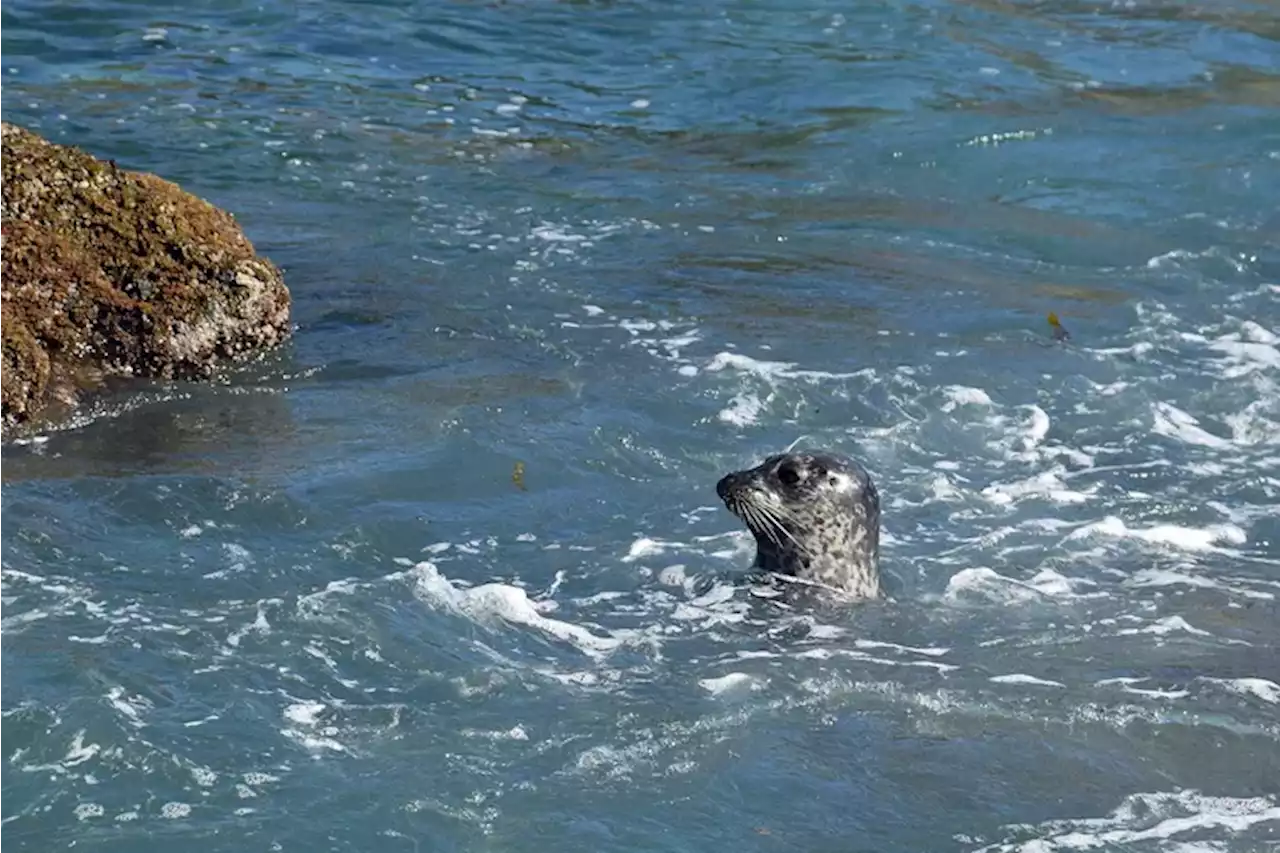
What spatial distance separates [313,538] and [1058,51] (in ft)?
41.4

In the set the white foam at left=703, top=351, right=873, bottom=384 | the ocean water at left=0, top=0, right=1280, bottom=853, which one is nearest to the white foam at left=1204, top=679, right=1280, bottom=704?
the ocean water at left=0, top=0, right=1280, bottom=853

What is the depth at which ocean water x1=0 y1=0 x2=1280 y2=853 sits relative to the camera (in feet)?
20.6

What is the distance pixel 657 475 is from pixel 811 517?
3.54ft

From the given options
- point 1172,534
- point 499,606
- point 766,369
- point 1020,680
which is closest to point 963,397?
point 766,369

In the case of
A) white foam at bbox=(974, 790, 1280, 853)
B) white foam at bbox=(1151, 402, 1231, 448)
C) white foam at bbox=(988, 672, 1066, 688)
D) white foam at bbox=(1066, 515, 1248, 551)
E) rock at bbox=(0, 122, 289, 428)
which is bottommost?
white foam at bbox=(1066, 515, 1248, 551)

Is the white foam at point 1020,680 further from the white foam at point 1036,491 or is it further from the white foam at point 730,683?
the white foam at point 1036,491

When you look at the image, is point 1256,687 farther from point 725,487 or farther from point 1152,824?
point 725,487

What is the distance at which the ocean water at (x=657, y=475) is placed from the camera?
6285 millimetres

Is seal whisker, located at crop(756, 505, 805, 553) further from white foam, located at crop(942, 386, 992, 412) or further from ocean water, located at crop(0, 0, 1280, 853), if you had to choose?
white foam, located at crop(942, 386, 992, 412)

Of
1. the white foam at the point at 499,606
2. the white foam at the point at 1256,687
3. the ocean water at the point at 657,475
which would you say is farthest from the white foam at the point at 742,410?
the white foam at the point at 1256,687

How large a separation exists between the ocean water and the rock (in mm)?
234

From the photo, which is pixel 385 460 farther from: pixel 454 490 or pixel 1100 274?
pixel 1100 274

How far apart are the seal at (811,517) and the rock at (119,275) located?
9.50ft

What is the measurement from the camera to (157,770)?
20.1ft
